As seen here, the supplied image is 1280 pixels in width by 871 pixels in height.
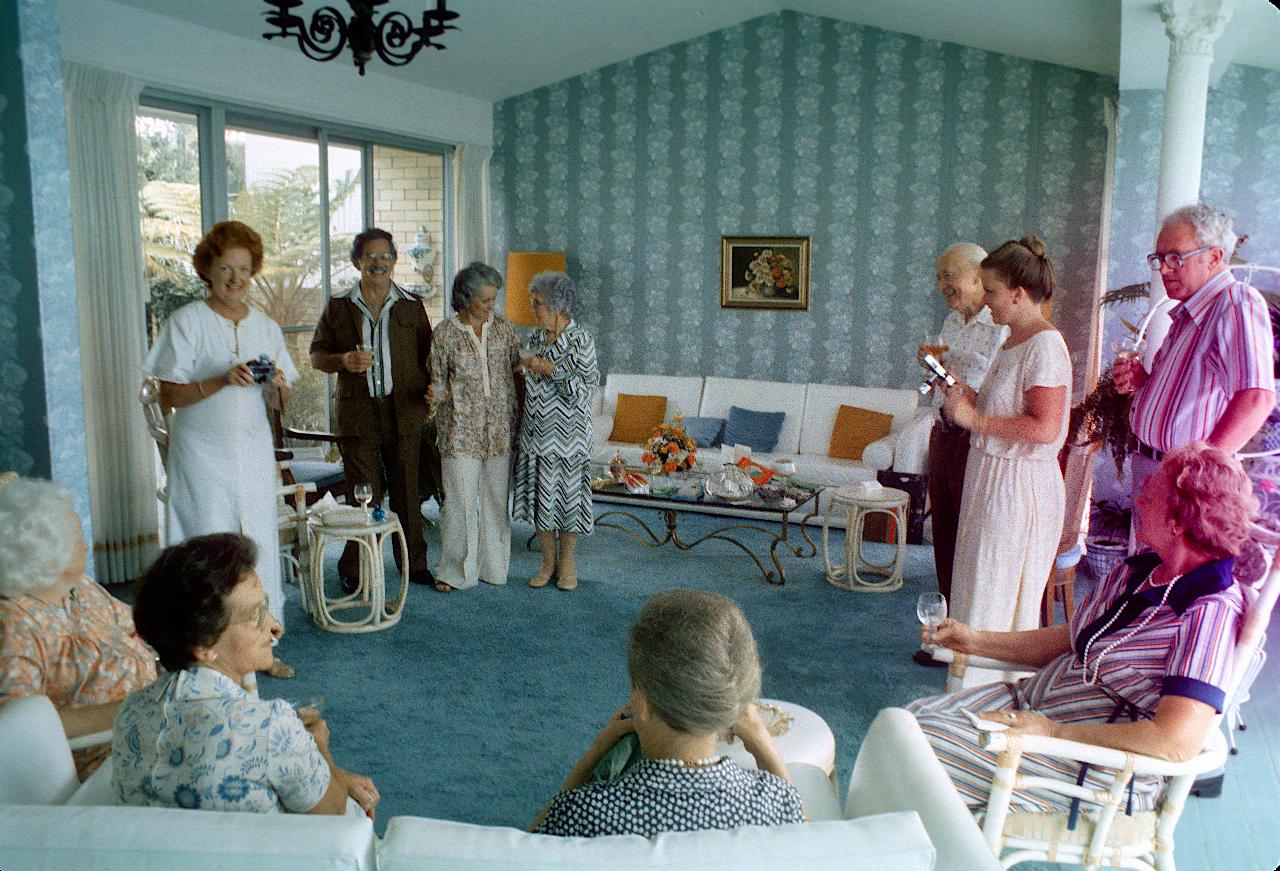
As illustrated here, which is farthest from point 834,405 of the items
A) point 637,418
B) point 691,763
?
point 691,763

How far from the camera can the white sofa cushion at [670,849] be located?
1.40m

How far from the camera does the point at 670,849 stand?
1.40m

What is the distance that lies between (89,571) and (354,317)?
1608 mm

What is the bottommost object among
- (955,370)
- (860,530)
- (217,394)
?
(860,530)

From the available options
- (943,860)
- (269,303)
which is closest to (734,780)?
(943,860)

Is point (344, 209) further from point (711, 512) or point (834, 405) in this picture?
point (834, 405)

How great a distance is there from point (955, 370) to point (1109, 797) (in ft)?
7.92

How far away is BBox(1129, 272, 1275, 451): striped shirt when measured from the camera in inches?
109

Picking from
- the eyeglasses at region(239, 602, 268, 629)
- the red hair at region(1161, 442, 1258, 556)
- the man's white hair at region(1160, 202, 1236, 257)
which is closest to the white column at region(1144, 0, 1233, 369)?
the man's white hair at region(1160, 202, 1236, 257)

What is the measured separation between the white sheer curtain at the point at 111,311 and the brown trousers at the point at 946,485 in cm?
373

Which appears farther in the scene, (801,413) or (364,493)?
(801,413)

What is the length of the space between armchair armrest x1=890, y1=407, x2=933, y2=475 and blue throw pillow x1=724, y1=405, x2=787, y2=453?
1.06 meters

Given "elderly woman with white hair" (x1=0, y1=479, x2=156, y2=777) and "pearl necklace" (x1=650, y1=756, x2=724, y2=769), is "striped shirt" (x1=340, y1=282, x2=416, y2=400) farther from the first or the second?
"pearl necklace" (x1=650, y1=756, x2=724, y2=769)

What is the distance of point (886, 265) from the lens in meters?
7.22
